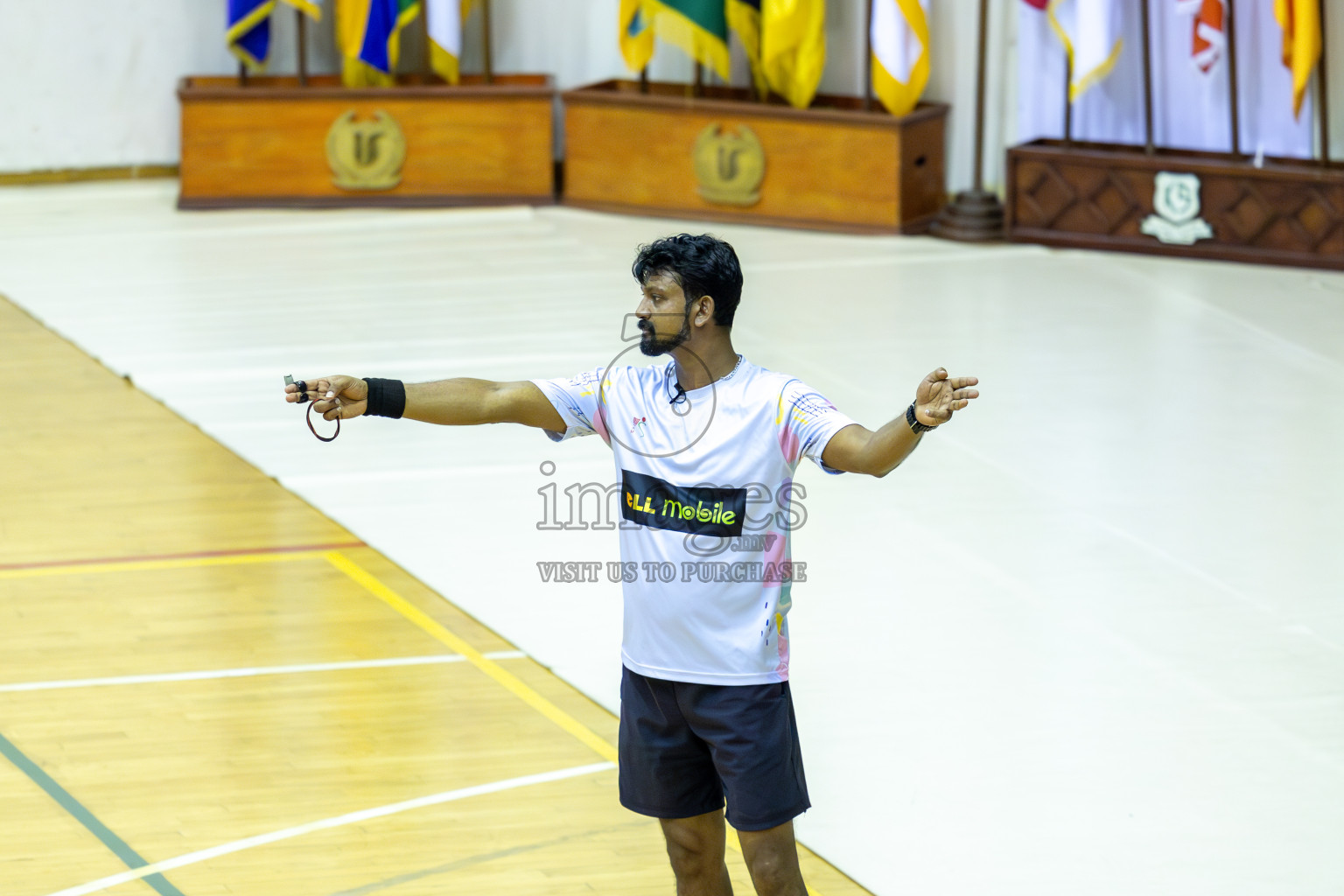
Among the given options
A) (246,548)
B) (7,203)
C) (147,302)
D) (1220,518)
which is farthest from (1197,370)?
(7,203)

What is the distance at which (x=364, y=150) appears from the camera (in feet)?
34.0

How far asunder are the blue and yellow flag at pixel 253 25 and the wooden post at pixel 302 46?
0.40ft

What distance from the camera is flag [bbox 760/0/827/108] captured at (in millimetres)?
9805

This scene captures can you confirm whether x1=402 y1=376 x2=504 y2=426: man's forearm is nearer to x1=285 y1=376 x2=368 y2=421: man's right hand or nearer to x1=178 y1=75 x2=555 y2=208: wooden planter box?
x1=285 y1=376 x2=368 y2=421: man's right hand

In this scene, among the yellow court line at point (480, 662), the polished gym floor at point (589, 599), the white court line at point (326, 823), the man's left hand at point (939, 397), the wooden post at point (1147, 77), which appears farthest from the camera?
the wooden post at point (1147, 77)

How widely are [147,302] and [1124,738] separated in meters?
5.64

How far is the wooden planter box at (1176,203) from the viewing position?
8.98 meters

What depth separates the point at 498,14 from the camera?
11.1 metres

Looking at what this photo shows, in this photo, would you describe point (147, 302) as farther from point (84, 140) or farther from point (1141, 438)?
point (1141, 438)

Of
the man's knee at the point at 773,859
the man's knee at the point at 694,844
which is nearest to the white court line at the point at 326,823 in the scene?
the man's knee at the point at 694,844

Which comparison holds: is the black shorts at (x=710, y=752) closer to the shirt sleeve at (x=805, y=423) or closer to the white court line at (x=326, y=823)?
the shirt sleeve at (x=805, y=423)

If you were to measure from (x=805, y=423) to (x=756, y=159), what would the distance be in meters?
7.39

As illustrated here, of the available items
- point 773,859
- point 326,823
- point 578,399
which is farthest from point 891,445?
point 326,823

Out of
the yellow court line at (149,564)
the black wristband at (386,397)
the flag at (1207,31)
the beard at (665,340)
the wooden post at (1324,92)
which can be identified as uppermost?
the flag at (1207,31)
